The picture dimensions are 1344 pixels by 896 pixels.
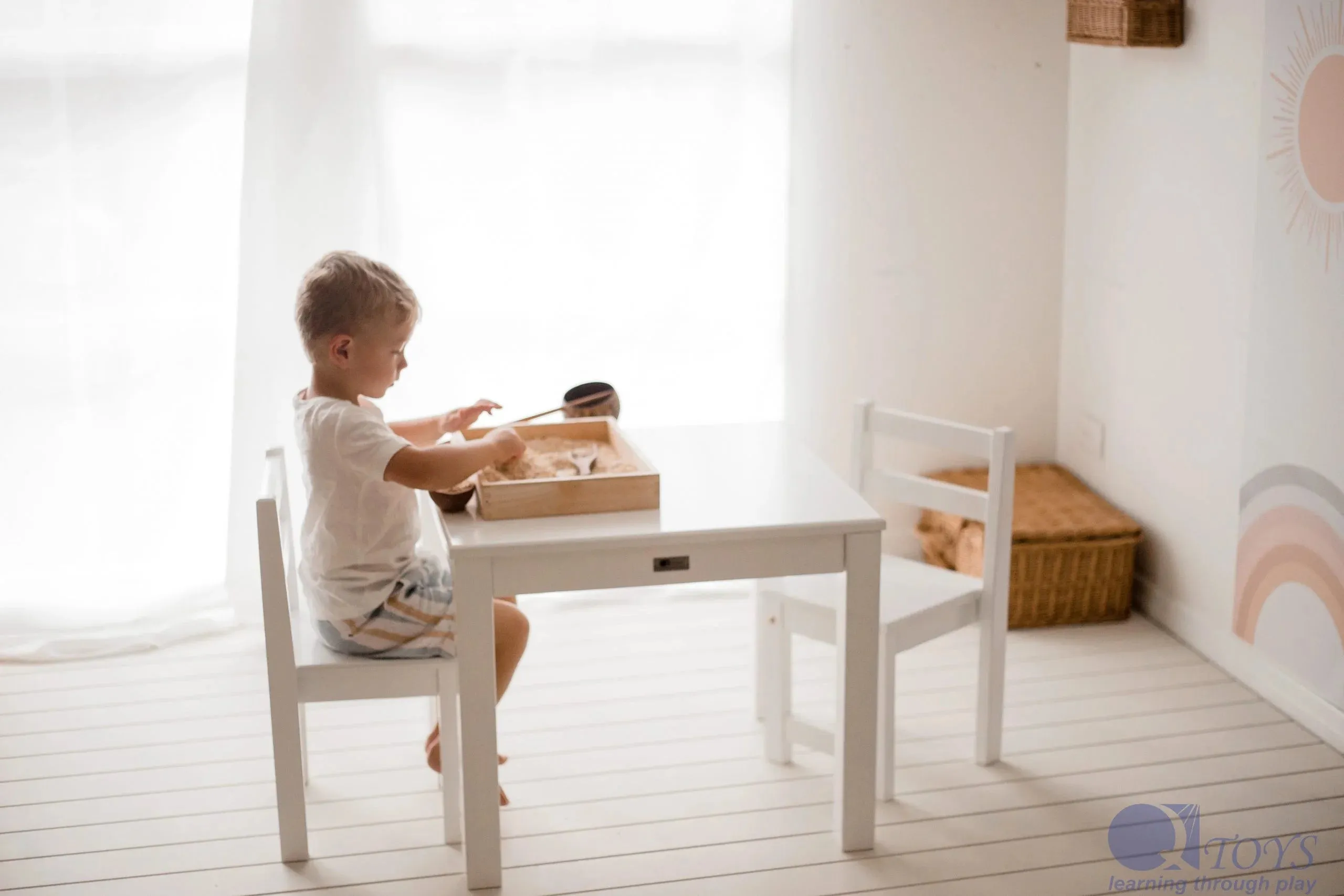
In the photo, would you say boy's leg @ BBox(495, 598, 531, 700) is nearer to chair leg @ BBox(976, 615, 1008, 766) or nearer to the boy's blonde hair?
the boy's blonde hair

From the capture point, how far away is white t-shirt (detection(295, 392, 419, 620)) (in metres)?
2.14

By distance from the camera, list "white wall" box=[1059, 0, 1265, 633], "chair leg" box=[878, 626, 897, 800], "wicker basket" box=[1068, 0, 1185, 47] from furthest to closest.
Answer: "wicker basket" box=[1068, 0, 1185, 47]
"white wall" box=[1059, 0, 1265, 633]
"chair leg" box=[878, 626, 897, 800]

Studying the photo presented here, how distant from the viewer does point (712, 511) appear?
2158 mm

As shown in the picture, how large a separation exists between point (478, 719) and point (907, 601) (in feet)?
2.68

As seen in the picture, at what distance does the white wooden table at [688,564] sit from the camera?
6.73 ft

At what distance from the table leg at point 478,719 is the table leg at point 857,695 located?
0.56 m

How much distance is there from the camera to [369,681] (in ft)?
7.29

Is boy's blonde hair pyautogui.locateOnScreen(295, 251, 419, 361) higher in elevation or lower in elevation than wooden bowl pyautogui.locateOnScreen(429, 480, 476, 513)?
higher

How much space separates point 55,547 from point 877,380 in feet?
6.90

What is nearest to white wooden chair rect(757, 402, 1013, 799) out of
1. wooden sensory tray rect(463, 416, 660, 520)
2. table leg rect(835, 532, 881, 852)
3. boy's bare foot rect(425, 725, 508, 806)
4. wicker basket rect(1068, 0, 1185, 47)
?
table leg rect(835, 532, 881, 852)

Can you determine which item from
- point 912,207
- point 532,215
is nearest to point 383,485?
point 532,215

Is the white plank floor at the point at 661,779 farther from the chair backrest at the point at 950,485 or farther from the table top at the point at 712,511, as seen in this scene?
the table top at the point at 712,511

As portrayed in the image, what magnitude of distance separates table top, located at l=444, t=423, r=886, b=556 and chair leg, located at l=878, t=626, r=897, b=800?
0.93 feet

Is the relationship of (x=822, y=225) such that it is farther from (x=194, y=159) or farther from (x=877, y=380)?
(x=194, y=159)
